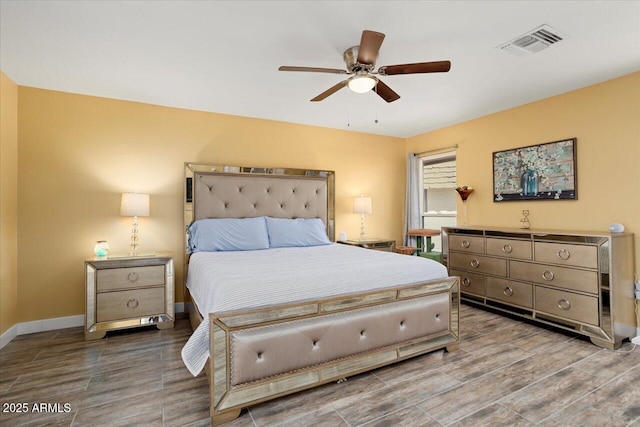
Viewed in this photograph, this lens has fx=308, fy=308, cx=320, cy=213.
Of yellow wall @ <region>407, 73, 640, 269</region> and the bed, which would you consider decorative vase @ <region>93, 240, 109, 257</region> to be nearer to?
the bed

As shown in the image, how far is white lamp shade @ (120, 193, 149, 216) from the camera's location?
3.17 meters

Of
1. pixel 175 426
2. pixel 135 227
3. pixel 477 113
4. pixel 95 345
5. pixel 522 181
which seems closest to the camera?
pixel 175 426

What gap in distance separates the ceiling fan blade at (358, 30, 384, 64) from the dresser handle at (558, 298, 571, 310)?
2851 millimetres

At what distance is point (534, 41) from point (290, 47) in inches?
74.0

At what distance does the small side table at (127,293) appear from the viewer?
2.92 m

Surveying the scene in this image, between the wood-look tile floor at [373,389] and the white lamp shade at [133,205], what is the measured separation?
1254 millimetres

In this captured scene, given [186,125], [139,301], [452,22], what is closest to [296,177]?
[186,125]

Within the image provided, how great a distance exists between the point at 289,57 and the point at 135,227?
2.46 m

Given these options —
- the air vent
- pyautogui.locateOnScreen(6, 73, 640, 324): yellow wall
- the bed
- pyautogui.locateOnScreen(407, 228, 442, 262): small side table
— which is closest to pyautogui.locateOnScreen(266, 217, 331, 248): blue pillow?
the bed

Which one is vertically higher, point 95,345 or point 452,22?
point 452,22

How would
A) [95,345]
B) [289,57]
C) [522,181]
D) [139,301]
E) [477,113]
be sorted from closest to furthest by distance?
1. [289,57]
2. [95,345]
3. [139,301]
4. [522,181]
5. [477,113]

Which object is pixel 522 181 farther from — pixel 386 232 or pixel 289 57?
pixel 289 57

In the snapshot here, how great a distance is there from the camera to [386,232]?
525 centimetres

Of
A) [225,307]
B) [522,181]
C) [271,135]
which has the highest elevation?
[271,135]
